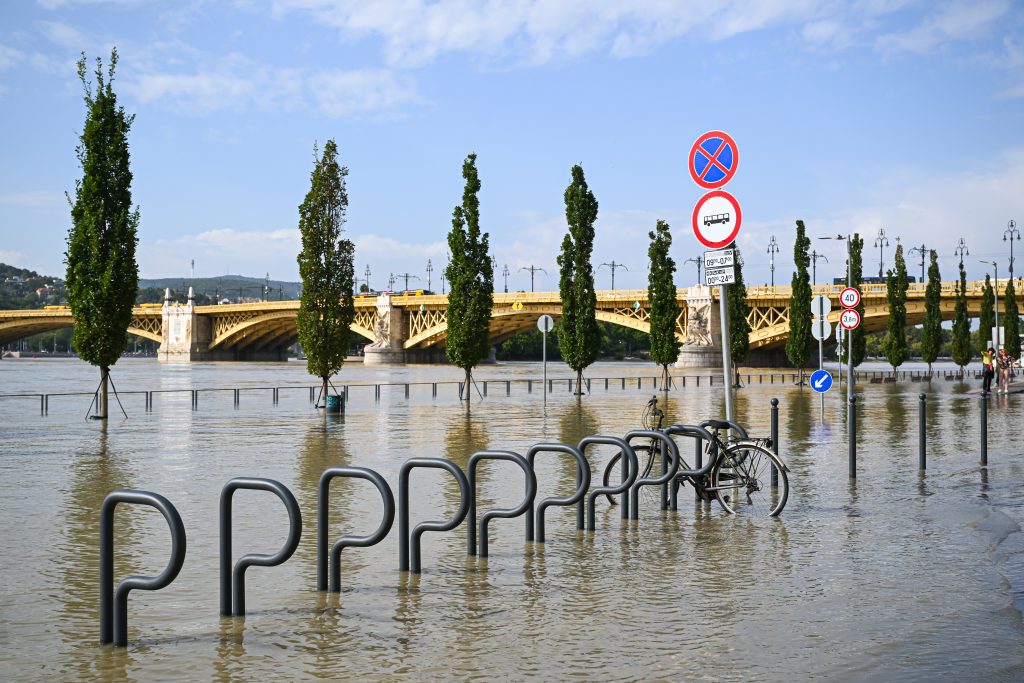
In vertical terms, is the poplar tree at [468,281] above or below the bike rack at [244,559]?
above

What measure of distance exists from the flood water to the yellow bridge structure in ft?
178

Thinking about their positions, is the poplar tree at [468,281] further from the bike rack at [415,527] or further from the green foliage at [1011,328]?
the green foliage at [1011,328]

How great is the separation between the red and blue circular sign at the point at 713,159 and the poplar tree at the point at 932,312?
196 feet

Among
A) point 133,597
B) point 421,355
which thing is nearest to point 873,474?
point 133,597

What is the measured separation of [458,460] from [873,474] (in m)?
6.31

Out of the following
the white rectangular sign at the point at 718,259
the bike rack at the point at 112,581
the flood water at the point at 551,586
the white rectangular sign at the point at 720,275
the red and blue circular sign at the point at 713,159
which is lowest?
the flood water at the point at 551,586

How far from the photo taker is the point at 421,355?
113 metres

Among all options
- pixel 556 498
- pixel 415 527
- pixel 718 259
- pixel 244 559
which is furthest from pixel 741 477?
pixel 244 559

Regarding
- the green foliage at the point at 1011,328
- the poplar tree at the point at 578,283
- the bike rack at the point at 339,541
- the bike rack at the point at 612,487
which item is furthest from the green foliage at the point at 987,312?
the bike rack at the point at 339,541

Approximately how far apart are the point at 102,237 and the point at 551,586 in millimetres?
21562

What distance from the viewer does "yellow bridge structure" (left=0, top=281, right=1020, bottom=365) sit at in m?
76.3

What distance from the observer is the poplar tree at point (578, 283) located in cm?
4084

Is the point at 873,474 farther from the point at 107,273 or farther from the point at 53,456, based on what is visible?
the point at 107,273

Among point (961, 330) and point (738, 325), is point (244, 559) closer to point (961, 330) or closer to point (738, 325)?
point (738, 325)
